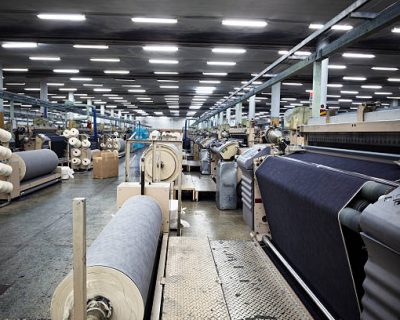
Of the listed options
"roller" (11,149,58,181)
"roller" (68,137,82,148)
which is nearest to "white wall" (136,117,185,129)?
"roller" (68,137,82,148)

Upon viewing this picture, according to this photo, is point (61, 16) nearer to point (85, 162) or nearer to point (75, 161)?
point (75, 161)

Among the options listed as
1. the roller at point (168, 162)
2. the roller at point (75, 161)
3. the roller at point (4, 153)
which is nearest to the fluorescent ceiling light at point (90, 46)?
the roller at point (75, 161)

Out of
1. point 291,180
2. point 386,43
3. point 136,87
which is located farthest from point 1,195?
point 136,87

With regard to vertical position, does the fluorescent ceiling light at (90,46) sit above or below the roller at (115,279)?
above

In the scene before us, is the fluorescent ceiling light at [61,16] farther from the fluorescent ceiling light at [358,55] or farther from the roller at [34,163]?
the fluorescent ceiling light at [358,55]

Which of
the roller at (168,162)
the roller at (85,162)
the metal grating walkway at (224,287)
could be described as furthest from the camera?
the roller at (85,162)

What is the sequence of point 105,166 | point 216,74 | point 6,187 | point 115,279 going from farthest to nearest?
point 216,74, point 105,166, point 6,187, point 115,279

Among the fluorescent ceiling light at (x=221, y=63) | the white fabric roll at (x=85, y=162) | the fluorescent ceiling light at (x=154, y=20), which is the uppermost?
the fluorescent ceiling light at (x=154, y=20)

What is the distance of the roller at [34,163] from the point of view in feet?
22.7

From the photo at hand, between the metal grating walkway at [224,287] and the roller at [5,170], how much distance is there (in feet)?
13.6

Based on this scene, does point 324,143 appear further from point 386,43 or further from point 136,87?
point 136,87

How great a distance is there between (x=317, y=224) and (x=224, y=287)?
936 millimetres

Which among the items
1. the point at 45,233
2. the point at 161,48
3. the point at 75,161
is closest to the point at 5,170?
the point at 45,233

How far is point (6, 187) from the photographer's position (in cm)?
613
